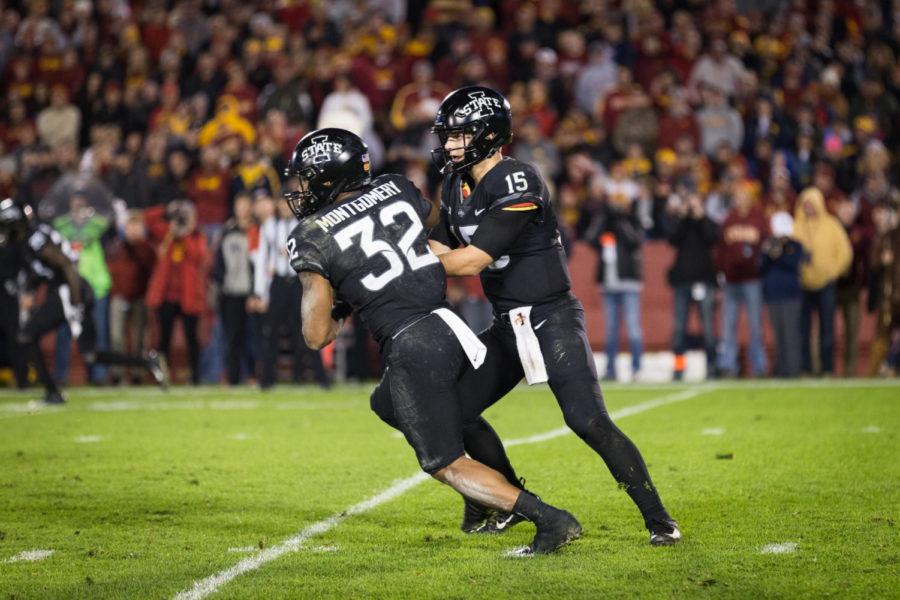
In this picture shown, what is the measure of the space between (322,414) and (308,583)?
6.72 meters

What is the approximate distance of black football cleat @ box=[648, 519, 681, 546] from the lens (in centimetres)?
535

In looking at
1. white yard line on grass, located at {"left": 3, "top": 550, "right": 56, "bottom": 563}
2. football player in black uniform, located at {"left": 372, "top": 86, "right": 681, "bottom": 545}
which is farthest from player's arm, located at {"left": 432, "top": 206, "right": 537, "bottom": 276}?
white yard line on grass, located at {"left": 3, "top": 550, "right": 56, "bottom": 563}

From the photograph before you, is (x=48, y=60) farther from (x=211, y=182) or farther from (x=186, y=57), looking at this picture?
(x=211, y=182)

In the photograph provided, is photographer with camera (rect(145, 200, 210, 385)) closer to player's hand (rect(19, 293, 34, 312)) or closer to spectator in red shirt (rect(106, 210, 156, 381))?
spectator in red shirt (rect(106, 210, 156, 381))

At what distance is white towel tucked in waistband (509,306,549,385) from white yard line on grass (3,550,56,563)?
2043mm

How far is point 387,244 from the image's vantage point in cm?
534

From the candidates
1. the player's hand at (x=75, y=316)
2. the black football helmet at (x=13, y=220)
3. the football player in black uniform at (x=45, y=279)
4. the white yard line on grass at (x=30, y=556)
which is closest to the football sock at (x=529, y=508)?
the white yard line on grass at (x=30, y=556)

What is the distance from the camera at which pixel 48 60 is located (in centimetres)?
1988

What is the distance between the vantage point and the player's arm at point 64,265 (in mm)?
12117

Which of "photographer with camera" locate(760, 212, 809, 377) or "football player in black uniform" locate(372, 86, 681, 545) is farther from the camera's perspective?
"photographer with camera" locate(760, 212, 809, 377)

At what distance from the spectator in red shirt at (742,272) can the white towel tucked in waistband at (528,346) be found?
964cm

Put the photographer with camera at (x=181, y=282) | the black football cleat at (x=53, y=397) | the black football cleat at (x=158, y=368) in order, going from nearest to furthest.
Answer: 1. the black football cleat at (x=53, y=397)
2. the black football cleat at (x=158, y=368)
3. the photographer with camera at (x=181, y=282)

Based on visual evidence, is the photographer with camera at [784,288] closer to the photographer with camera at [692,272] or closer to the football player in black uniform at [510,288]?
the photographer with camera at [692,272]

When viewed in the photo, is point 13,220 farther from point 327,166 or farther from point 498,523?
point 498,523
